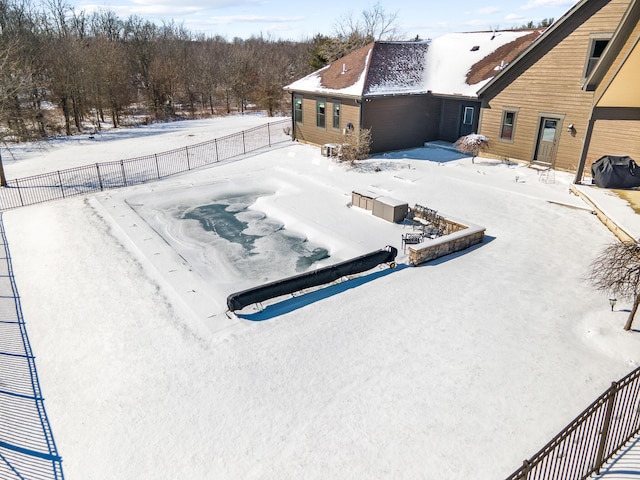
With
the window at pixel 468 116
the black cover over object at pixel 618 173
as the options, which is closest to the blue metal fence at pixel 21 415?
the black cover over object at pixel 618 173

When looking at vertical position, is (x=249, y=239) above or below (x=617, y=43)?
below

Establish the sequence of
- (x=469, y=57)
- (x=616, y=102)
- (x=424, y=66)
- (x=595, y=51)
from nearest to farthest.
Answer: (x=616, y=102)
(x=595, y=51)
(x=469, y=57)
(x=424, y=66)

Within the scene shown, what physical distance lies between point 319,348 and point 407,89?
62.3 ft

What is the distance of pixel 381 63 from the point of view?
2419cm

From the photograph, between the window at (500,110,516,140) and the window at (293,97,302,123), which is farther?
the window at (293,97,302,123)

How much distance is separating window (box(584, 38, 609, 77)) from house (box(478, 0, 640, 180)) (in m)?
0.04

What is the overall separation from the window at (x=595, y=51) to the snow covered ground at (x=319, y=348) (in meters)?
6.95

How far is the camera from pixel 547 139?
20.3 m

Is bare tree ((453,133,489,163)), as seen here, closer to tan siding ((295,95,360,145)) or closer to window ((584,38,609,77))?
window ((584,38,609,77))

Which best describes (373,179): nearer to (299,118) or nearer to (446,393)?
(299,118)

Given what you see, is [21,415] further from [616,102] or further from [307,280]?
[616,102]

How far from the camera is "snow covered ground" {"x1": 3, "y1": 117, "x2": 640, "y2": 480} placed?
6.64m

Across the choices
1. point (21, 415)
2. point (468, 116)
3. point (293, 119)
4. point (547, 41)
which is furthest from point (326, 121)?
point (21, 415)

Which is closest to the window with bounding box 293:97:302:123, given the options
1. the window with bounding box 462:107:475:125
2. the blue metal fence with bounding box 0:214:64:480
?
the window with bounding box 462:107:475:125
